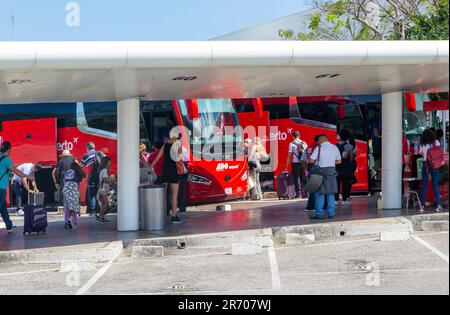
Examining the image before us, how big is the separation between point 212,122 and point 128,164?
6.51 meters

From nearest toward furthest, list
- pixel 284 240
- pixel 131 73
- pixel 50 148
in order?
1. pixel 131 73
2. pixel 284 240
3. pixel 50 148

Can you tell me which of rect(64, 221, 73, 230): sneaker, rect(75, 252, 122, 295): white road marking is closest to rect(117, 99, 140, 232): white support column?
rect(64, 221, 73, 230): sneaker

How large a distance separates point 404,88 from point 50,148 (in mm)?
9277

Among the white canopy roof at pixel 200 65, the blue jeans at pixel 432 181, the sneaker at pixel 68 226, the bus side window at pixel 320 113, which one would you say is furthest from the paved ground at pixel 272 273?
the bus side window at pixel 320 113

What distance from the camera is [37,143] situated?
1858 centimetres

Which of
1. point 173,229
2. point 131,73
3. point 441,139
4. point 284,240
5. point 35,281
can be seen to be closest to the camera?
point 35,281

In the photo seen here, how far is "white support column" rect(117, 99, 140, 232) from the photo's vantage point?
13219 millimetres

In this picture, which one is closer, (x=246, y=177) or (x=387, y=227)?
(x=387, y=227)

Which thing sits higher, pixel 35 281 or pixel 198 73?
pixel 198 73

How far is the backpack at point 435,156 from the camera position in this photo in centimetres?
1369

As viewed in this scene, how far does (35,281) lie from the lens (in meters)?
9.65

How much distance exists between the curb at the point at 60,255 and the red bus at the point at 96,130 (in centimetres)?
766
